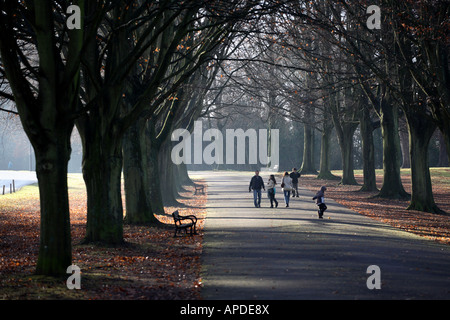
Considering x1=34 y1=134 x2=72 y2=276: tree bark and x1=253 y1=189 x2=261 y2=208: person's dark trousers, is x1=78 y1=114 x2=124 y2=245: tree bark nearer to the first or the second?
x1=34 y1=134 x2=72 y2=276: tree bark

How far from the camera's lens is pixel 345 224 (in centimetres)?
1880

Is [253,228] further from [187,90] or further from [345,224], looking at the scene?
[187,90]

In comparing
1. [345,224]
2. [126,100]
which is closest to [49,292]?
[126,100]

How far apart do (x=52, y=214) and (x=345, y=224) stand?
11245 millimetres

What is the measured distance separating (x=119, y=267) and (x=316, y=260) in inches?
149

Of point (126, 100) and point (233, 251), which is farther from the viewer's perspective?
point (126, 100)

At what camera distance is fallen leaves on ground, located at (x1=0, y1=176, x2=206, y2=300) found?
28.8 feet

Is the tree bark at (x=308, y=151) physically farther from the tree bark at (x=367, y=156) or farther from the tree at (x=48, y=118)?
the tree at (x=48, y=118)

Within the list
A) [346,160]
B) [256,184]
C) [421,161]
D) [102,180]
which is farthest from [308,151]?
[102,180]

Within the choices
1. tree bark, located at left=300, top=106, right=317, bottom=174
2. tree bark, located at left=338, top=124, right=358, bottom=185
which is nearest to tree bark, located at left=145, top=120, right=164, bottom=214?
tree bark, located at left=338, top=124, right=358, bottom=185

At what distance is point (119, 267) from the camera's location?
11.2m

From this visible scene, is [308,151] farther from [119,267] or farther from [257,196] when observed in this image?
[119,267]

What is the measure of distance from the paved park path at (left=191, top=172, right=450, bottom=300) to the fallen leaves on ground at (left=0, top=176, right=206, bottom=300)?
0.42 m

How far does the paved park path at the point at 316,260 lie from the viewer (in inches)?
345
